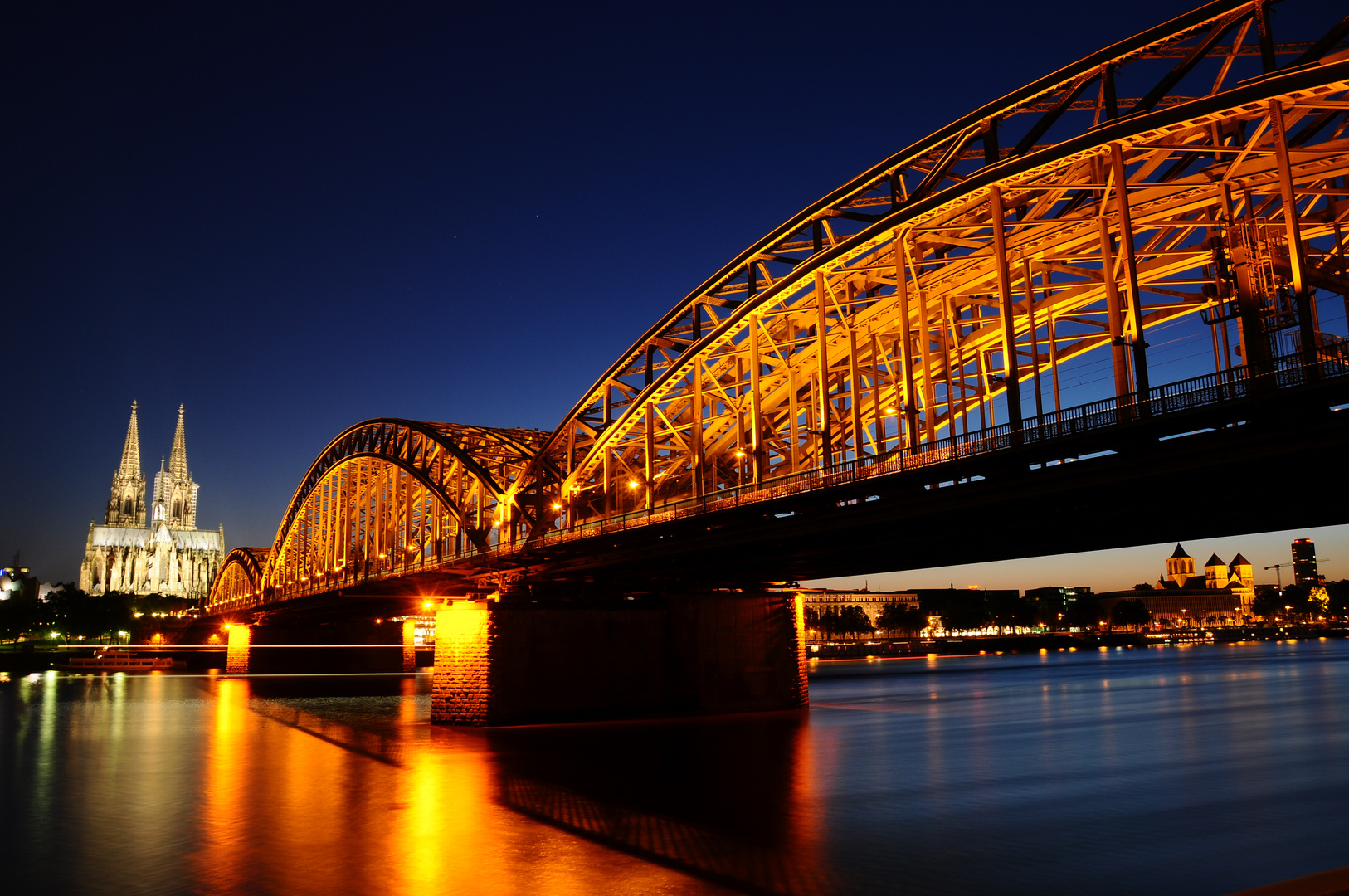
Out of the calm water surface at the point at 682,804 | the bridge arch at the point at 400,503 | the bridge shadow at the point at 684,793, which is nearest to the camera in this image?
the calm water surface at the point at 682,804

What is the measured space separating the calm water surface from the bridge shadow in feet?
0.44

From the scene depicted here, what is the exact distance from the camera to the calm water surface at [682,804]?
18.7 m

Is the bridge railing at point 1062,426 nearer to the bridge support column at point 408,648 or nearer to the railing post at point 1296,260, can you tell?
the railing post at point 1296,260

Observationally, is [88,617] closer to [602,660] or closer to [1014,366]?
[602,660]

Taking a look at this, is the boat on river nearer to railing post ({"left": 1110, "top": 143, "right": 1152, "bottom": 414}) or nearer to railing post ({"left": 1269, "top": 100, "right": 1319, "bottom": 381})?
railing post ({"left": 1110, "top": 143, "right": 1152, "bottom": 414})

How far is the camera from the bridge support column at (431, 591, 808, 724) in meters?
48.8

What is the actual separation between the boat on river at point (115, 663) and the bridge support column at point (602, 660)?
317 ft

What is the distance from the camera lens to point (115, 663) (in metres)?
133

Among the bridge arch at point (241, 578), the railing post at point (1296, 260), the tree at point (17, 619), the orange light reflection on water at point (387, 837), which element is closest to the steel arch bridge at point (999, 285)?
the railing post at point (1296, 260)

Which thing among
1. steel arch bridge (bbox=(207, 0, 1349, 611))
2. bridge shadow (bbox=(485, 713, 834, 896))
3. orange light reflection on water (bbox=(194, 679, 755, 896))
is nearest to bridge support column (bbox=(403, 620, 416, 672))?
steel arch bridge (bbox=(207, 0, 1349, 611))

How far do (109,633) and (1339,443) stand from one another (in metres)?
200

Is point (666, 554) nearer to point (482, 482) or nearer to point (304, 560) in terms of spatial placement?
point (482, 482)

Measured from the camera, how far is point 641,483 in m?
51.1

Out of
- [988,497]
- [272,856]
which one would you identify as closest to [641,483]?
[988,497]
